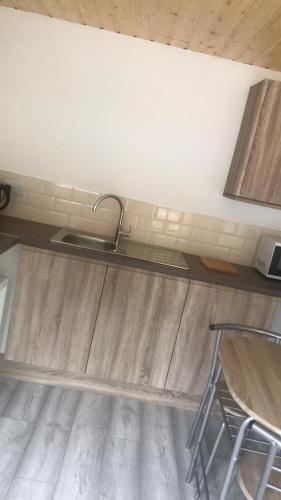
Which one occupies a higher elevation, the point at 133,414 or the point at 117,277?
the point at 117,277

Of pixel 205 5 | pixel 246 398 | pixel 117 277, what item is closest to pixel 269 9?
pixel 205 5

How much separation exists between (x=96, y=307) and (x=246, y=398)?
1255 millimetres

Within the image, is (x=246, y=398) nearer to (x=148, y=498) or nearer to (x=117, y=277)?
(x=148, y=498)

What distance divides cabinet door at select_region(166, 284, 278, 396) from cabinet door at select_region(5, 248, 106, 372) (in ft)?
1.85

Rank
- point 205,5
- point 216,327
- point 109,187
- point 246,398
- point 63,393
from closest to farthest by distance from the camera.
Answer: point 246,398 < point 216,327 < point 205,5 < point 63,393 < point 109,187

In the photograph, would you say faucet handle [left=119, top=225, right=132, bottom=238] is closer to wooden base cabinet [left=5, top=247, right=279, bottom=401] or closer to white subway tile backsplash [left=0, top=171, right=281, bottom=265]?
white subway tile backsplash [left=0, top=171, right=281, bottom=265]

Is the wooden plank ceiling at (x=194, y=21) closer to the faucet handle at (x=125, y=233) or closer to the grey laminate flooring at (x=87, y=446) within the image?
the faucet handle at (x=125, y=233)

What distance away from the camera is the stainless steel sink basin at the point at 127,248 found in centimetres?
233

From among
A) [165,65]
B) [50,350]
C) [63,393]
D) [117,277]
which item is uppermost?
[165,65]

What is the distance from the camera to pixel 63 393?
2.43m

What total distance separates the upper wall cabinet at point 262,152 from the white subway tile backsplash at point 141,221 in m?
0.38

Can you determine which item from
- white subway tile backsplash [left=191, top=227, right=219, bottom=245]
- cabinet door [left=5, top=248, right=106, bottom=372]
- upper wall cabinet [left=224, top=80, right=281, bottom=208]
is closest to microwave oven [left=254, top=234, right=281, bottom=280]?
upper wall cabinet [left=224, top=80, right=281, bottom=208]

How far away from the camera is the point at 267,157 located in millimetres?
2293

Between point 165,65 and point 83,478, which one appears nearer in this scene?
point 83,478
